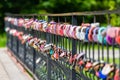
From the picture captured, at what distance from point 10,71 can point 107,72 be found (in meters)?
6.71

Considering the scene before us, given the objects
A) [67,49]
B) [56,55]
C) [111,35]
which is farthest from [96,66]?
[56,55]

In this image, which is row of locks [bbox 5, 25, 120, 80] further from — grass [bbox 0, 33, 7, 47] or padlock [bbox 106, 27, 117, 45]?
grass [bbox 0, 33, 7, 47]

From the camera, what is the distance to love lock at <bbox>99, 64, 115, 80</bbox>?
411 cm

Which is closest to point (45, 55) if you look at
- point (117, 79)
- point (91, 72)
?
point (91, 72)

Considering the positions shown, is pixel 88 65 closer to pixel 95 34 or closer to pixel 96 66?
pixel 96 66

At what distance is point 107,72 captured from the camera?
414cm

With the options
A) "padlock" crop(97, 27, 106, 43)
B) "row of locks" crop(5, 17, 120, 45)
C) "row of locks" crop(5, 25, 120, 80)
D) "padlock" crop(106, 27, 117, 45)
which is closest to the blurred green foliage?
"row of locks" crop(5, 25, 120, 80)

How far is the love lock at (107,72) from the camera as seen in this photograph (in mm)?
4105

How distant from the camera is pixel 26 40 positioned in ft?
31.8

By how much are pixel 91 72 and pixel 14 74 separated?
556 centimetres

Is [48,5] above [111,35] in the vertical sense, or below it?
below

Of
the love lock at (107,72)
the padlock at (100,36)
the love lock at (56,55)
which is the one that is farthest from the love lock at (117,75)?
the love lock at (56,55)

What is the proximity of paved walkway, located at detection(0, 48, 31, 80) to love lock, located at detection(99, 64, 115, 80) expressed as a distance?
5270 millimetres

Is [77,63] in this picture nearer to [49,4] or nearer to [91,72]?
[91,72]
